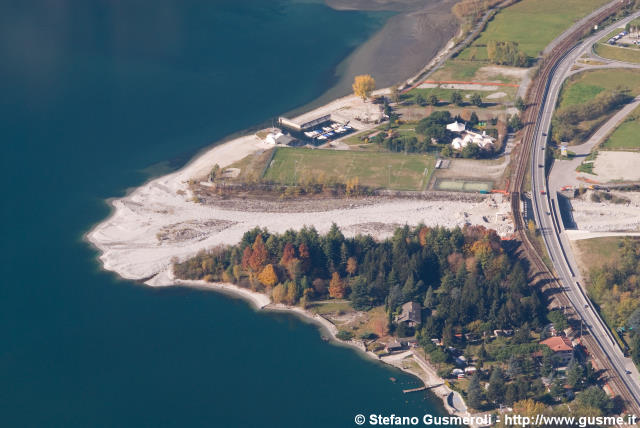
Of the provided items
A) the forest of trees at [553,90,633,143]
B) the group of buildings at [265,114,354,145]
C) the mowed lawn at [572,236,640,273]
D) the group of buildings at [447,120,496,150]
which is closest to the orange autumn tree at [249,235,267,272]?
the group of buildings at [265,114,354,145]

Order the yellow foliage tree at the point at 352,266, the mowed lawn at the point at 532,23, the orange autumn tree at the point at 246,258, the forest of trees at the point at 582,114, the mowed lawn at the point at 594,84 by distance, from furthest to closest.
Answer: the mowed lawn at the point at 532,23, the mowed lawn at the point at 594,84, the forest of trees at the point at 582,114, the orange autumn tree at the point at 246,258, the yellow foliage tree at the point at 352,266

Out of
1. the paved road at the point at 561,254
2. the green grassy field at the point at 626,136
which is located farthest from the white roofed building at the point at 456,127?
the green grassy field at the point at 626,136

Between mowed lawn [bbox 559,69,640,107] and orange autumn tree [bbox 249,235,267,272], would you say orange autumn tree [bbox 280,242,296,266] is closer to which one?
orange autumn tree [bbox 249,235,267,272]

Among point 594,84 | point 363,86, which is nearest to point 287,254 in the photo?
point 363,86

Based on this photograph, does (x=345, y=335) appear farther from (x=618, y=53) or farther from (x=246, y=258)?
(x=618, y=53)

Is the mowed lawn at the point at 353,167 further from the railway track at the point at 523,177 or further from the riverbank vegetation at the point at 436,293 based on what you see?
the riverbank vegetation at the point at 436,293
